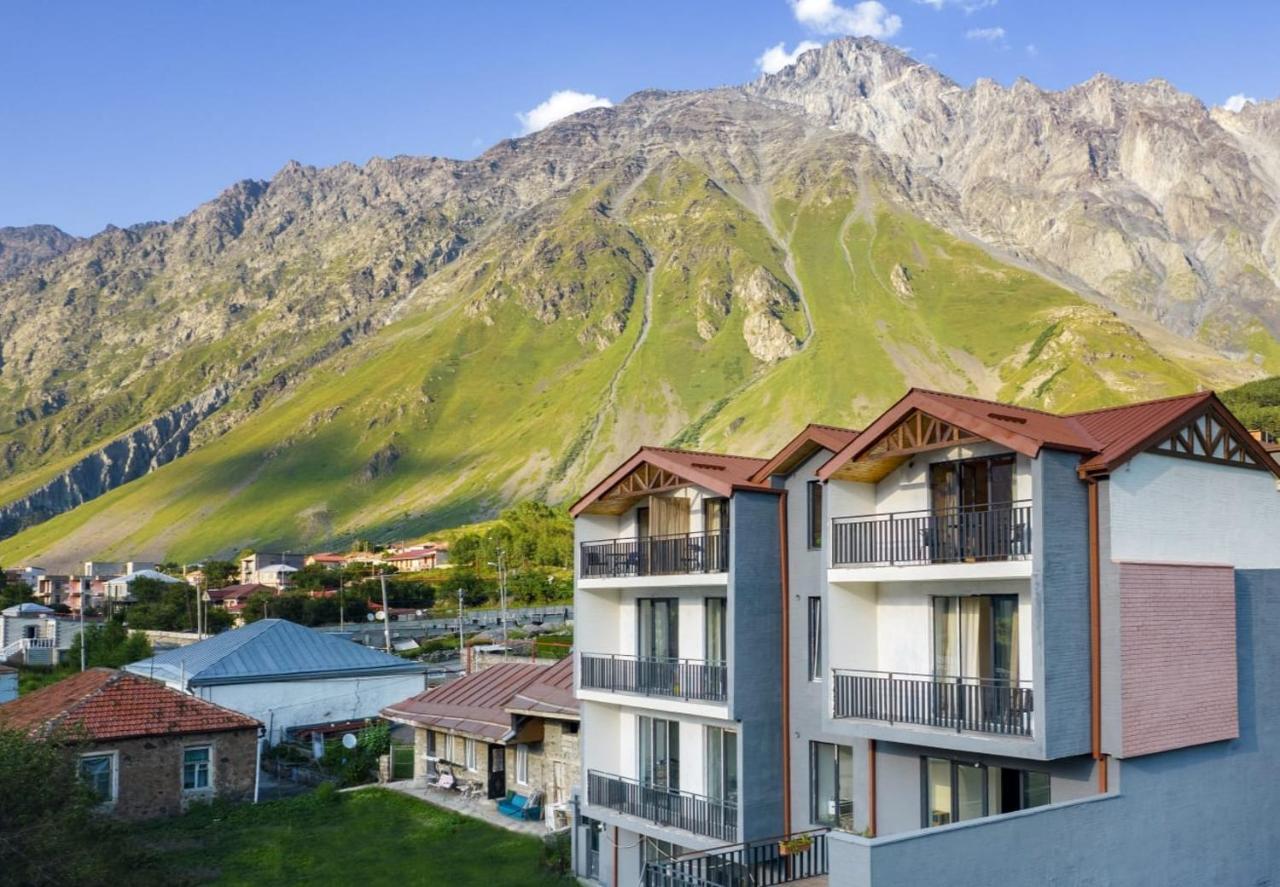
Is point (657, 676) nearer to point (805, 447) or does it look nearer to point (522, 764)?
point (805, 447)

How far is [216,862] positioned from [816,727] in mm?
16578

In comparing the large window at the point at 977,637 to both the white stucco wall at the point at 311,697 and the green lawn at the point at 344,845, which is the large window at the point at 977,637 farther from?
the white stucco wall at the point at 311,697

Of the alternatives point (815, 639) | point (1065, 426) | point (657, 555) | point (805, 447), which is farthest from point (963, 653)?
point (657, 555)

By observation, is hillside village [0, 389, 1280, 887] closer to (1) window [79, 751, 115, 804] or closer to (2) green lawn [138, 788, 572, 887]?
(1) window [79, 751, 115, 804]

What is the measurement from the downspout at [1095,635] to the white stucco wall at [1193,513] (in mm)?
297

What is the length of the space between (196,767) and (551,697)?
12.0 m

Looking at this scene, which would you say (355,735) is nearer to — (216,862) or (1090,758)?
(216,862)

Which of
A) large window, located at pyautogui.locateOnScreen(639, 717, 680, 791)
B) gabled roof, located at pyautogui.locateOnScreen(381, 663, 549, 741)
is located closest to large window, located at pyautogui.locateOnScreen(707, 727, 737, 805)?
large window, located at pyautogui.locateOnScreen(639, 717, 680, 791)

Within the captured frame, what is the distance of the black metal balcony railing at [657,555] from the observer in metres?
25.0

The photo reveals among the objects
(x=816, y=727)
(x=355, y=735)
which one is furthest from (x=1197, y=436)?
(x=355, y=735)

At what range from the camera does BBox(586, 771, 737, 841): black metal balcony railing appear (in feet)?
78.8

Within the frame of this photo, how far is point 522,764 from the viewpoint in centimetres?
3456

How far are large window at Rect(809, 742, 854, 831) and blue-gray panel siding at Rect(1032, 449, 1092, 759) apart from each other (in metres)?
5.50

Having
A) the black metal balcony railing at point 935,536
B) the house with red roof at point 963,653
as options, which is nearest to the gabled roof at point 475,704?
Result: the house with red roof at point 963,653
